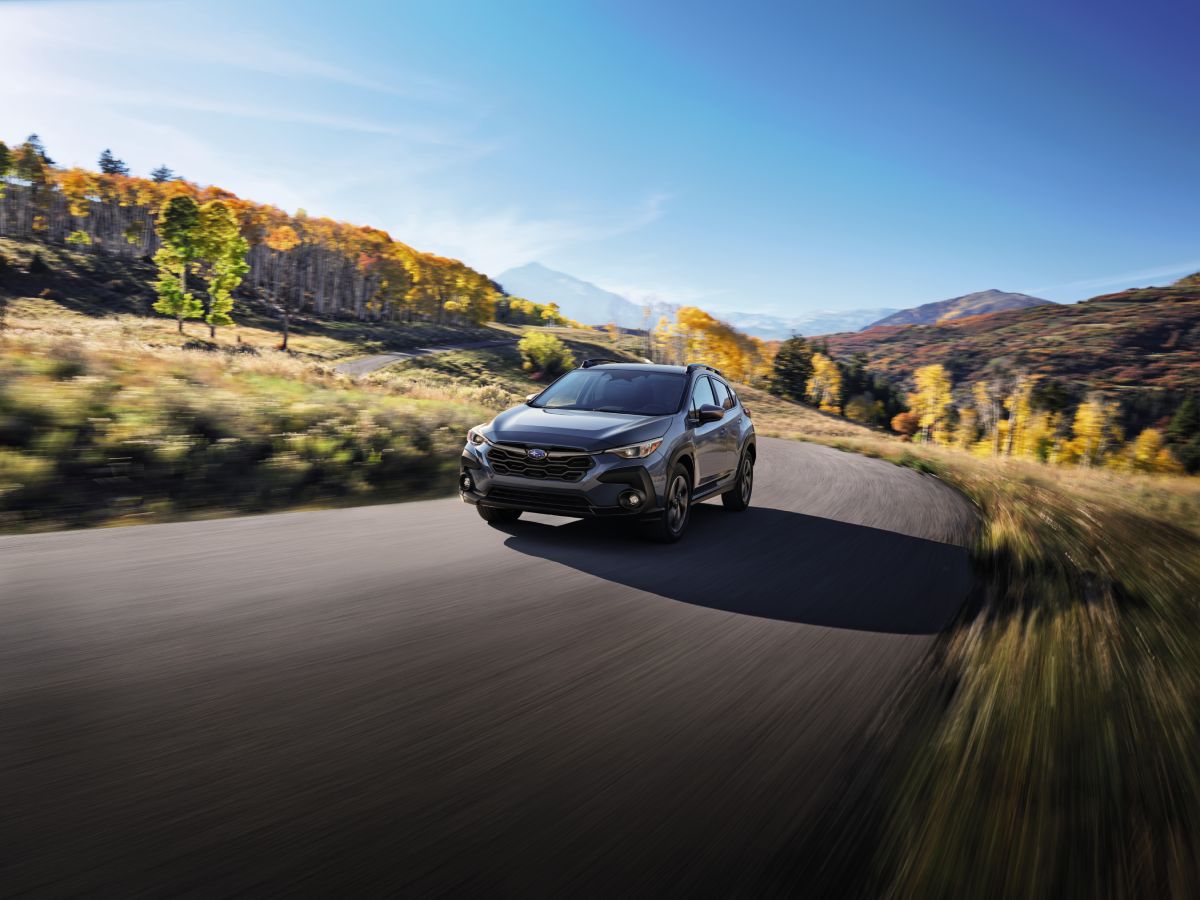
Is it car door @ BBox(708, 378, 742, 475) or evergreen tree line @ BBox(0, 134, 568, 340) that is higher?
evergreen tree line @ BBox(0, 134, 568, 340)

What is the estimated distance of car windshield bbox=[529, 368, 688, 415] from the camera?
26.5ft

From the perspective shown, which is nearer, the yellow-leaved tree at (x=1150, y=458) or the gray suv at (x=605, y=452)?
the gray suv at (x=605, y=452)

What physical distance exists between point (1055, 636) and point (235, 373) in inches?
552

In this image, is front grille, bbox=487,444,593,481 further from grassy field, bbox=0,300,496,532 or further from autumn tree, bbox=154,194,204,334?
autumn tree, bbox=154,194,204,334

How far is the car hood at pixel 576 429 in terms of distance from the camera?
6.84 meters

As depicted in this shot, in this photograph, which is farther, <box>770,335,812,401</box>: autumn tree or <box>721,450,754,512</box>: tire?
<box>770,335,812,401</box>: autumn tree

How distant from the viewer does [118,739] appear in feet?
8.66

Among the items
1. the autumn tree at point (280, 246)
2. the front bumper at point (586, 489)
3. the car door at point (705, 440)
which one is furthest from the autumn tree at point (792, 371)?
the front bumper at point (586, 489)

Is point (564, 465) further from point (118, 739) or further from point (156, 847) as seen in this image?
point (156, 847)

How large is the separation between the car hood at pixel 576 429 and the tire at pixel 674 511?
0.48m

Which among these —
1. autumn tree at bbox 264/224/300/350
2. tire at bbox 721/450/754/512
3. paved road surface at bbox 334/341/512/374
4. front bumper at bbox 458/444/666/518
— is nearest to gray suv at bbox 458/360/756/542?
front bumper at bbox 458/444/666/518

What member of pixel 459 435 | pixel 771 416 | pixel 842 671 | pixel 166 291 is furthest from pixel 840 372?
pixel 842 671

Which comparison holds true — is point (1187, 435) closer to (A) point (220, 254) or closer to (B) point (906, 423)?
(B) point (906, 423)

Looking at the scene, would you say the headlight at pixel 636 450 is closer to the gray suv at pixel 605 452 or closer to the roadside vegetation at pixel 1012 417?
the gray suv at pixel 605 452
